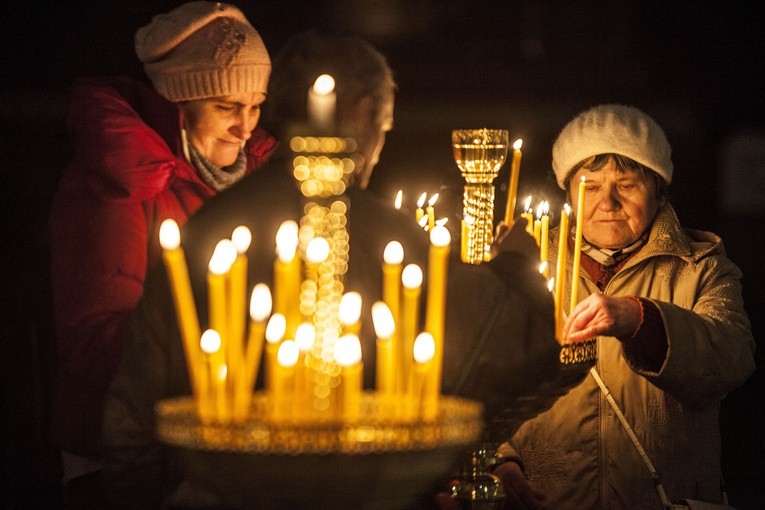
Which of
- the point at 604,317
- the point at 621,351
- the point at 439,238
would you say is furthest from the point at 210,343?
the point at 621,351

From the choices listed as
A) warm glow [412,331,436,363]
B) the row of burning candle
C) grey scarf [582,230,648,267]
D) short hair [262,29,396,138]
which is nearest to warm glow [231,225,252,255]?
the row of burning candle

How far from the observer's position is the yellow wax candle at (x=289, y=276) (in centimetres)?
170

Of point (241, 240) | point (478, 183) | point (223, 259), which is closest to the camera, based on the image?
point (223, 259)

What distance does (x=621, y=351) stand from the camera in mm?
3340

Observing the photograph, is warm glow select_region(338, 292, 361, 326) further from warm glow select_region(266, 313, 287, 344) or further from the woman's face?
the woman's face

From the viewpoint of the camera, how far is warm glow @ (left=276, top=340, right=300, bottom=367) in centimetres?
170

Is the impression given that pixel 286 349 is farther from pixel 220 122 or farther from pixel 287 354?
pixel 220 122

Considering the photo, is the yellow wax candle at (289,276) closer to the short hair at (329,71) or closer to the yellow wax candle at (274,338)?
the yellow wax candle at (274,338)

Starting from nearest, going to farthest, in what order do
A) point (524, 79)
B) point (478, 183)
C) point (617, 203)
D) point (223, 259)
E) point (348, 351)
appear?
point (348, 351), point (223, 259), point (478, 183), point (617, 203), point (524, 79)

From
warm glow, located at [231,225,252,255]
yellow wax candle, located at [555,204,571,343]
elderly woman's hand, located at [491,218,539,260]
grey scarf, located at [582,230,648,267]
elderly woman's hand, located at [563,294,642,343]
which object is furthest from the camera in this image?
grey scarf, located at [582,230,648,267]

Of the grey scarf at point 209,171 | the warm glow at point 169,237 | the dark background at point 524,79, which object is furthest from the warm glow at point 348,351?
the dark background at point 524,79

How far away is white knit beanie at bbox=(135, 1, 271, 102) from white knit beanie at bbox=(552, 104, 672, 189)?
81 cm

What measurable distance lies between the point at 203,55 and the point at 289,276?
1669mm

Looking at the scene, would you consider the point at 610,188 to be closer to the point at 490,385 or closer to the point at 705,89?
the point at 490,385
